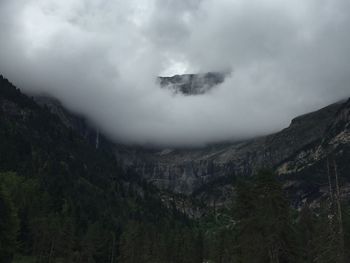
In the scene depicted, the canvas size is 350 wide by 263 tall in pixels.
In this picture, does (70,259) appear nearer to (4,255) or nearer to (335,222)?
(4,255)

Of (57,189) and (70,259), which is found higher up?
(57,189)

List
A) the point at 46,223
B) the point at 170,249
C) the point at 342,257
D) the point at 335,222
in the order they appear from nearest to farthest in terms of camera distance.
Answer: the point at 342,257 < the point at 335,222 < the point at 46,223 < the point at 170,249

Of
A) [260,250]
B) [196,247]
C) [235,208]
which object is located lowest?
[196,247]

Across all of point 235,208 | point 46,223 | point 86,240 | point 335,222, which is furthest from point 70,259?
point 335,222

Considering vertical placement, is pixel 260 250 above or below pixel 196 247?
above

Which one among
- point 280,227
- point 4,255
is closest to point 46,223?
point 4,255

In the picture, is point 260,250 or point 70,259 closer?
point 260,250

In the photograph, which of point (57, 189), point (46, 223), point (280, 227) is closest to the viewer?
point (280, 227)

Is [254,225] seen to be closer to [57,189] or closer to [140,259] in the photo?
[140,259]

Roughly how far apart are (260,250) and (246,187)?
27.2 ft

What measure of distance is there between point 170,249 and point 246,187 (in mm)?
83521

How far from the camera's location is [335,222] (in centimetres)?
4628

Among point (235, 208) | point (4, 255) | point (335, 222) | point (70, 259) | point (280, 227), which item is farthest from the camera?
point (70, 259)

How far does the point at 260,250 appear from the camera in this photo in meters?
53.8
